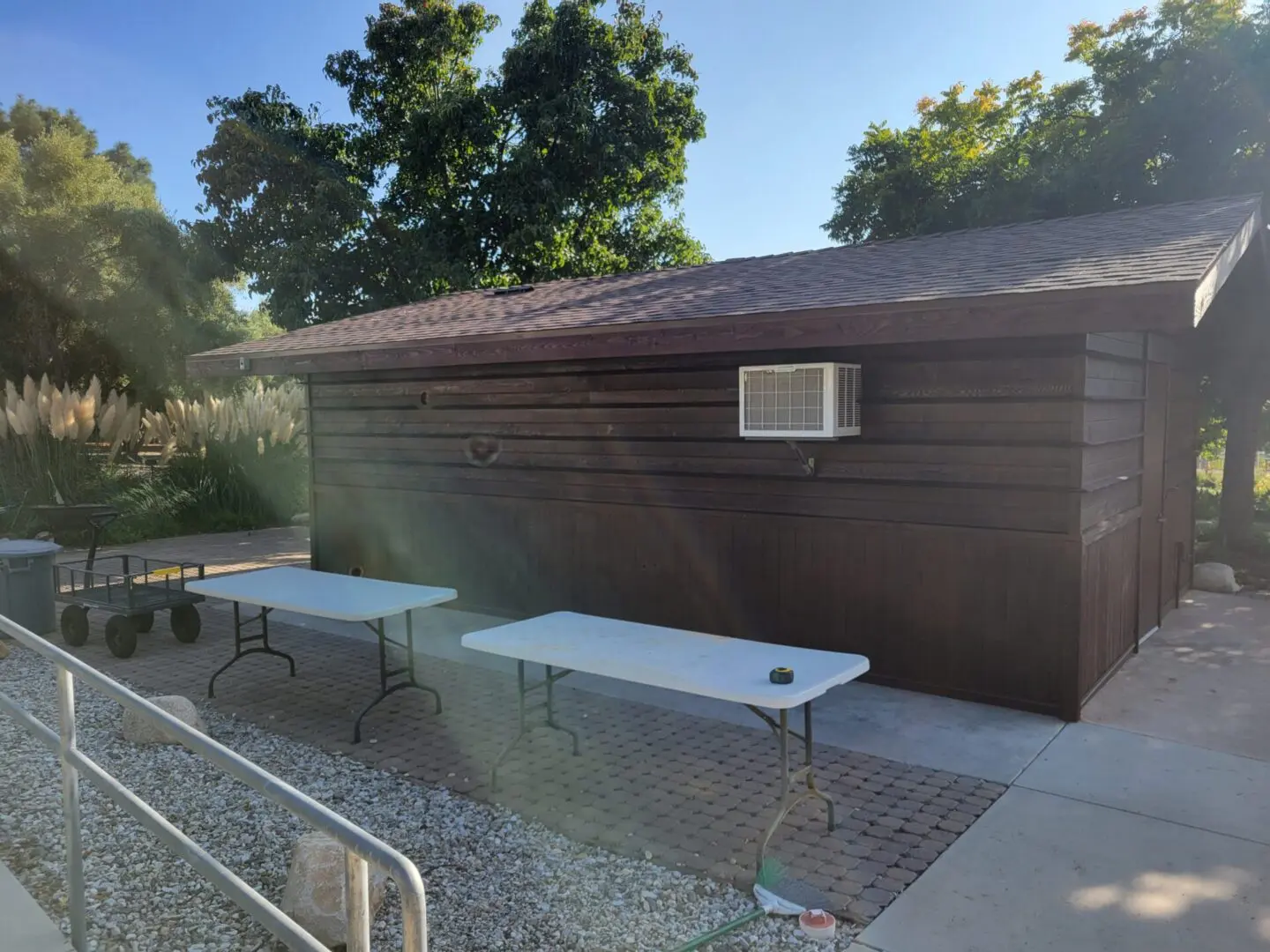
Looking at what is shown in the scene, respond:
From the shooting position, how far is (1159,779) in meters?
4.11

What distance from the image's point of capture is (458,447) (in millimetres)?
7762

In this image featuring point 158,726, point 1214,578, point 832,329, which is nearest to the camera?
point 158,726

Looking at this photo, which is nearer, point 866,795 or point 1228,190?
point 866,795

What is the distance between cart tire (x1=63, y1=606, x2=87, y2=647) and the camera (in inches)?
275

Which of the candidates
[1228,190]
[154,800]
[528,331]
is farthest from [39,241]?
[1228,190]

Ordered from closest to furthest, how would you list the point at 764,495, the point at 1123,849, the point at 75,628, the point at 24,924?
the point at 24,924, the point at 1123,849, the point at 764,495, the point at 75,628

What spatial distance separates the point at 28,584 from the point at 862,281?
6915 millimetres

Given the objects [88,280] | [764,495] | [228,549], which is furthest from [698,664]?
[88,280]

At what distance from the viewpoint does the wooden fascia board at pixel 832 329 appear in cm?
414

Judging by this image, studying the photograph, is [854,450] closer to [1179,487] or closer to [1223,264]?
[1223,264]

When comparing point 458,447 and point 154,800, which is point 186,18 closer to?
point 458,447

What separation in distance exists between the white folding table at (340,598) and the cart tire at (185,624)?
1.26 metres

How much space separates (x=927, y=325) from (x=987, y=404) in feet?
2.22

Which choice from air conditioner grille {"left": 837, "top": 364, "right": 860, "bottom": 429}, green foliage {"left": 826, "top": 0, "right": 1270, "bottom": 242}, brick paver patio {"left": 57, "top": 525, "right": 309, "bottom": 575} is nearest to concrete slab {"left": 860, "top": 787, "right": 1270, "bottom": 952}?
air conditioner grille {"left": 837, "top": 364, "right": 860, "bottom": 429}
